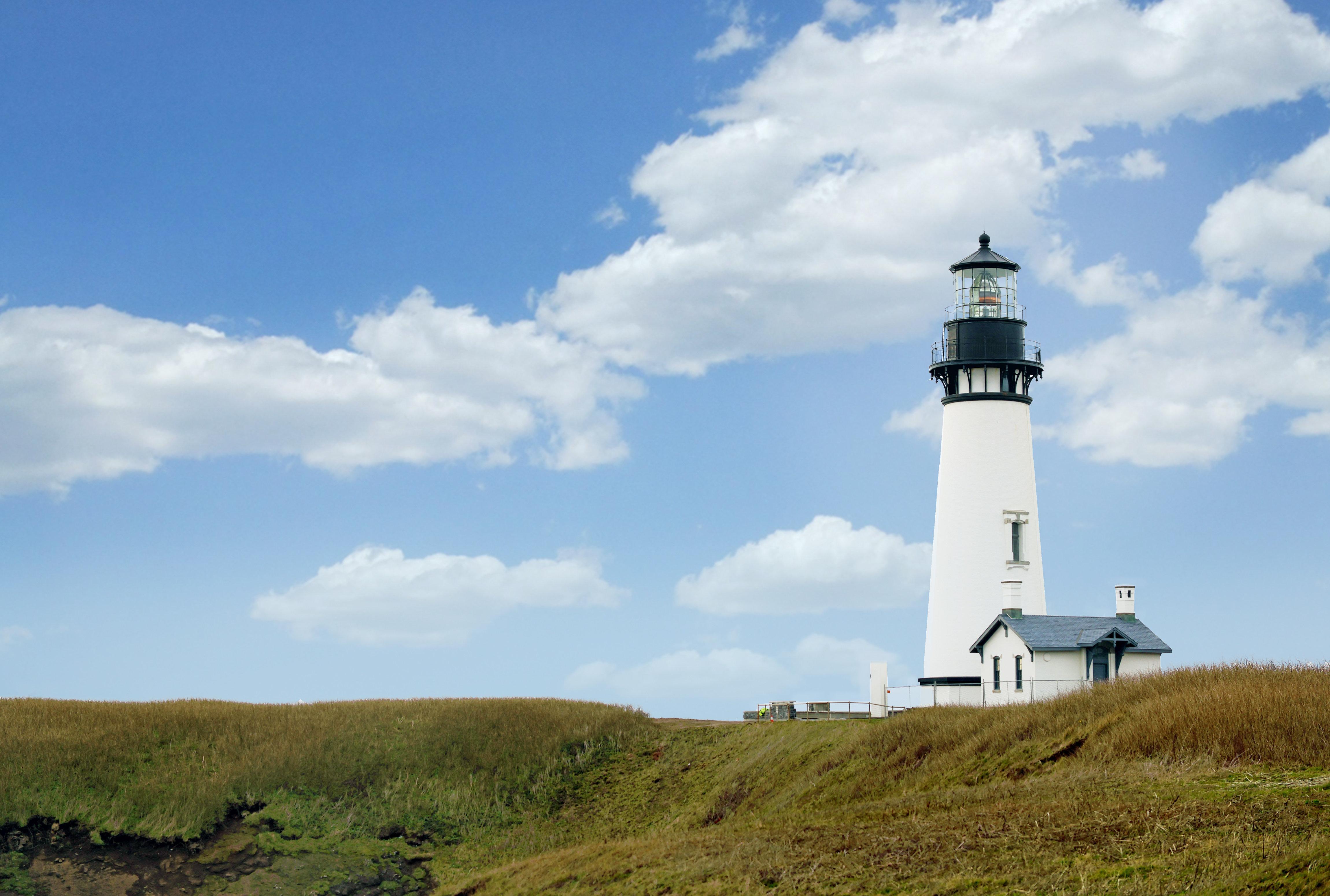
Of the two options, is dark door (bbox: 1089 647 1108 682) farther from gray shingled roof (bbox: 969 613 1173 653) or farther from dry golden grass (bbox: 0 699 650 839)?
dry golden grass (bbox: 0 699 650 839)

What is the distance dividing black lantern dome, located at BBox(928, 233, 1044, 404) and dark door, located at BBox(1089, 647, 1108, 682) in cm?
957

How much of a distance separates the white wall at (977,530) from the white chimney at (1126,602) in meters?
2.50

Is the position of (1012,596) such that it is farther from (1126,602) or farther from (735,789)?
(735,789)

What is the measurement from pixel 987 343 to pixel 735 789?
19.8m

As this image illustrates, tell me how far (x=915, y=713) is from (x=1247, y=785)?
12.7 m

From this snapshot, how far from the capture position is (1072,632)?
3734 cm

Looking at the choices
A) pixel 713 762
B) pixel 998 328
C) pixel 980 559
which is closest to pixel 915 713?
pixel 713 762

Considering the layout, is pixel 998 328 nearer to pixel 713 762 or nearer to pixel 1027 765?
pixel 713 762

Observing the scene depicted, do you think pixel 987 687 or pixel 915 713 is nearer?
pixel 915 713

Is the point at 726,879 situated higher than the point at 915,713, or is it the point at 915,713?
the point at 915,713

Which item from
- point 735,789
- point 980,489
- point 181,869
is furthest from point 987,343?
point 181,869

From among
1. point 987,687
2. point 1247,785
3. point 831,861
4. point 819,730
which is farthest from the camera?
point 987,687

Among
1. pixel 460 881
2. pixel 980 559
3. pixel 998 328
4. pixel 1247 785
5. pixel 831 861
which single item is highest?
pixel 998 328

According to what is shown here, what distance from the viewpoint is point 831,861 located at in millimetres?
16594
